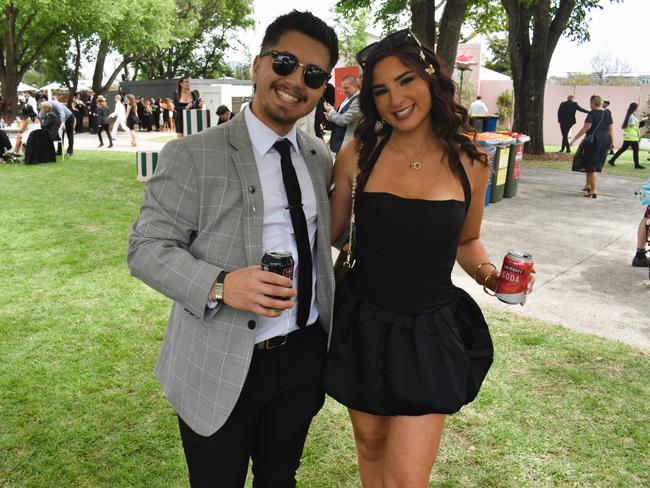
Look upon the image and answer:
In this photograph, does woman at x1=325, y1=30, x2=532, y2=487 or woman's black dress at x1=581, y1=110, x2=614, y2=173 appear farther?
woman's black dress at x1=581, y1=110, x2=614, y2=173

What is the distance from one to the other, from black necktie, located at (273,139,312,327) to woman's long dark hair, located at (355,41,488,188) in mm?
386

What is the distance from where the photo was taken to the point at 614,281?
233 inches

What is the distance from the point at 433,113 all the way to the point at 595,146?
9.59 metres

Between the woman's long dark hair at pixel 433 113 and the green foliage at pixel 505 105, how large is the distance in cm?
2761

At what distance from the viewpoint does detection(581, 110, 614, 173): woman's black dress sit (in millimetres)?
10383

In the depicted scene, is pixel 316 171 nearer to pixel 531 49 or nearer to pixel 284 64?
pixel 284 64

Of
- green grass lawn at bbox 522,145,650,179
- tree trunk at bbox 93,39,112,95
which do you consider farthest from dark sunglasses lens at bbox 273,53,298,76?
tree trunk at bbox 93,39,112,95

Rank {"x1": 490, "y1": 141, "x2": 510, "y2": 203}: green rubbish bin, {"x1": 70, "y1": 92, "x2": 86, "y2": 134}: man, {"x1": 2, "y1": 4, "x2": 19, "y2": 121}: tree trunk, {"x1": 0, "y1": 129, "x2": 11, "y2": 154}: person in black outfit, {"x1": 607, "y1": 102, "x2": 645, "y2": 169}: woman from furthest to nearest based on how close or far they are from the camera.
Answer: {"x1": 70, "y1": 92, "x2": 86, "y2": 134}: man < {"x1": 2, "y1": 4, "x2": 19, "y2": 121}: tree trunk < {"x1": 607, "y1": 102, "x2": 645, "y2": 169}: woman < {"x1": 0, "y1": 129, "x2": 11, "y2": 154}: person in black outfit < {"x1": 490, "y1": 141, "x2": 510, "y2": 203}: green rubbish bin

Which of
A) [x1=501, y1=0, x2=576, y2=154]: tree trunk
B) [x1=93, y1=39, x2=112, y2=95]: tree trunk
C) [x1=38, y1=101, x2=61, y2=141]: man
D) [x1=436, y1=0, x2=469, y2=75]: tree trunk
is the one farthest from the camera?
[x1=93, y1=39, x2=112, y2=95]: tree trunk

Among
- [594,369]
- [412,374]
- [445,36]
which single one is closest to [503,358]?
[594,369]

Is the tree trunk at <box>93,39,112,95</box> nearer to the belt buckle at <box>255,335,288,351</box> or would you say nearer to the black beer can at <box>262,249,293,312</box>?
the belt buckle at <box>255,335,288,351</box>

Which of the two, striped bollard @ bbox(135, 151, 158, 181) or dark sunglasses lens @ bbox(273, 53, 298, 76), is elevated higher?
dark sunglasses lens @ bbox(273, 53, 298, 76)

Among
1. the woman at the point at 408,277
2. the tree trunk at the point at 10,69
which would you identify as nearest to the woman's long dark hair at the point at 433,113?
the woman at the point at 408,277

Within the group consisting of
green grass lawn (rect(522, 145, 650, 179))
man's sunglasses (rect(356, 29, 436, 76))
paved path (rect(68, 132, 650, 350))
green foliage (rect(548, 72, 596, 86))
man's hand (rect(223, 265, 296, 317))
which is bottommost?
paved path (rect(68, 132, 650, 350))
